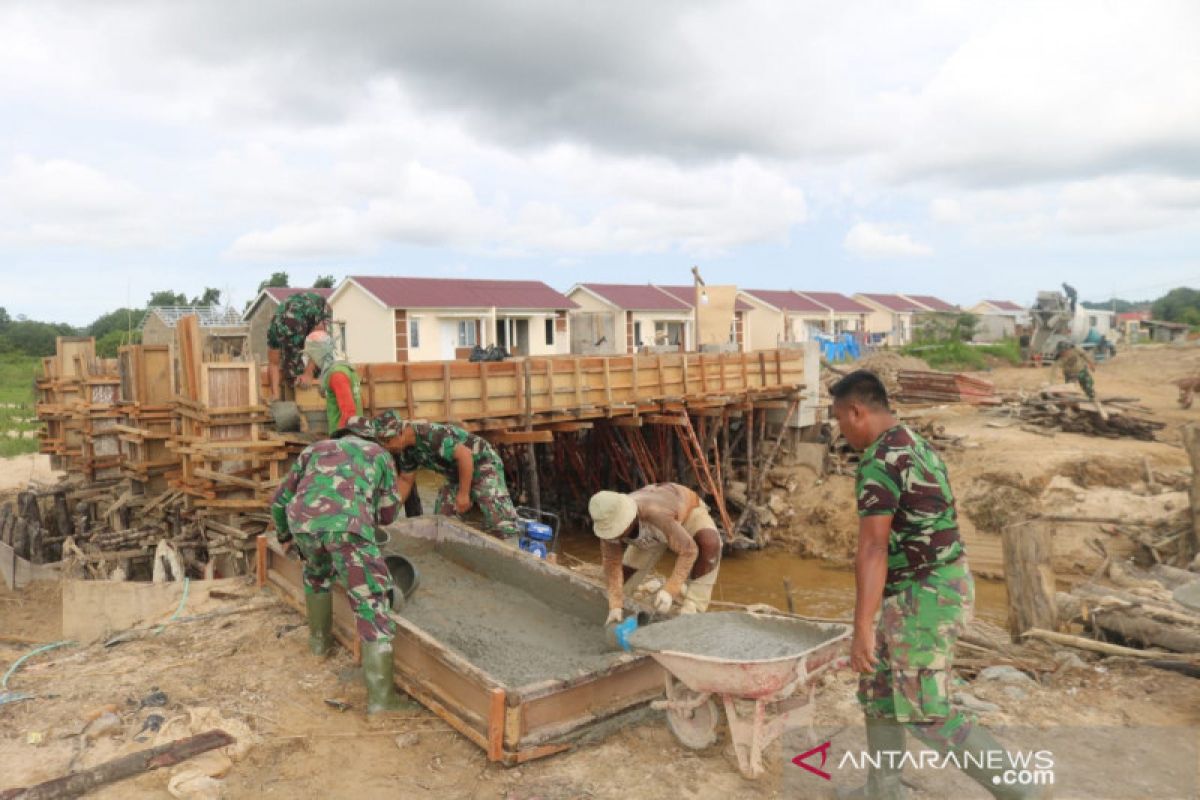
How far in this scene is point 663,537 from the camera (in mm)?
4723

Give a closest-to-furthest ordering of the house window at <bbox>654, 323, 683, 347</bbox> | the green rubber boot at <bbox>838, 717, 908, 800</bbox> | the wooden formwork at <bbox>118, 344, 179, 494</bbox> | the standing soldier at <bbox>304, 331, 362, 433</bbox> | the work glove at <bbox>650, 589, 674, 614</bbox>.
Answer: the green rubber boot at <bbox>838, 717, 908, 800</bbox> < the work glove at <bbox>650, 589, 674, 614</bbox> < the standing soldier at <bbox>304, 331, 362, 433</bbox> < the wooden formwork at <bbox>118, 344, 179, 494</bbox> < the house window at <bbox>654, 323, 683, 347</bbox>

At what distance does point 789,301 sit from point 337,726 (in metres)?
43.2

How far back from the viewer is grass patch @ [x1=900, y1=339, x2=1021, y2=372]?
32.4m

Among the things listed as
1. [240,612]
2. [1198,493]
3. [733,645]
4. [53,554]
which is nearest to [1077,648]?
[733,645]

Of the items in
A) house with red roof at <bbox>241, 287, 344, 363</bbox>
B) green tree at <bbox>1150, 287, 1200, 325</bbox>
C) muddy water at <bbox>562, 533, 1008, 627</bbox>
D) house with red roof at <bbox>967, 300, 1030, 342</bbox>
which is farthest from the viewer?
green tree at <bbox>1150, 287, 1200, 325</bbox>

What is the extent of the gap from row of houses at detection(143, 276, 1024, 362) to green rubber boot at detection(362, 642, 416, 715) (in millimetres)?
15064

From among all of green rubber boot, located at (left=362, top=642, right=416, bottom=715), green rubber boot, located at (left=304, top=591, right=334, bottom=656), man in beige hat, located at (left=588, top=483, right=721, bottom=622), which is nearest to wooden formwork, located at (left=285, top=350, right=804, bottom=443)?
green rubber boot, located at (left=304, top=591, right=334, bottom=656)

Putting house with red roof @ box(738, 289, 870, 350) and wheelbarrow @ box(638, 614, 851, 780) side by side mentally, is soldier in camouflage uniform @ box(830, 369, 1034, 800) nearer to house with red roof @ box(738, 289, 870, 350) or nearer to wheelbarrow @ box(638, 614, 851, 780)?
wheelbarrow @ box(638, 614, 851, 780)

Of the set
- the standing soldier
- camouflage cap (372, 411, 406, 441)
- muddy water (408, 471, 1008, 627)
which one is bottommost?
muddy water (408, 471, 1008, 627)

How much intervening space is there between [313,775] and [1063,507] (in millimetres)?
14120

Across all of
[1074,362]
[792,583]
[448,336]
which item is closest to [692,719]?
[792,583]

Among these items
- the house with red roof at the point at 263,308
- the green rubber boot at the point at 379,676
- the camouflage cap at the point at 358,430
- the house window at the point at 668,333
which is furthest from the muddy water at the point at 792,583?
the house window at the point at 668,333

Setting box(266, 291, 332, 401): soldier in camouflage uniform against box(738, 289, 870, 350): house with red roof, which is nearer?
box(266, 291, 332, 401): soldier in camouflage uniform

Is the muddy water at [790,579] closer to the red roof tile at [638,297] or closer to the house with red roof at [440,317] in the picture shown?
the house with red roof at [440,317]
